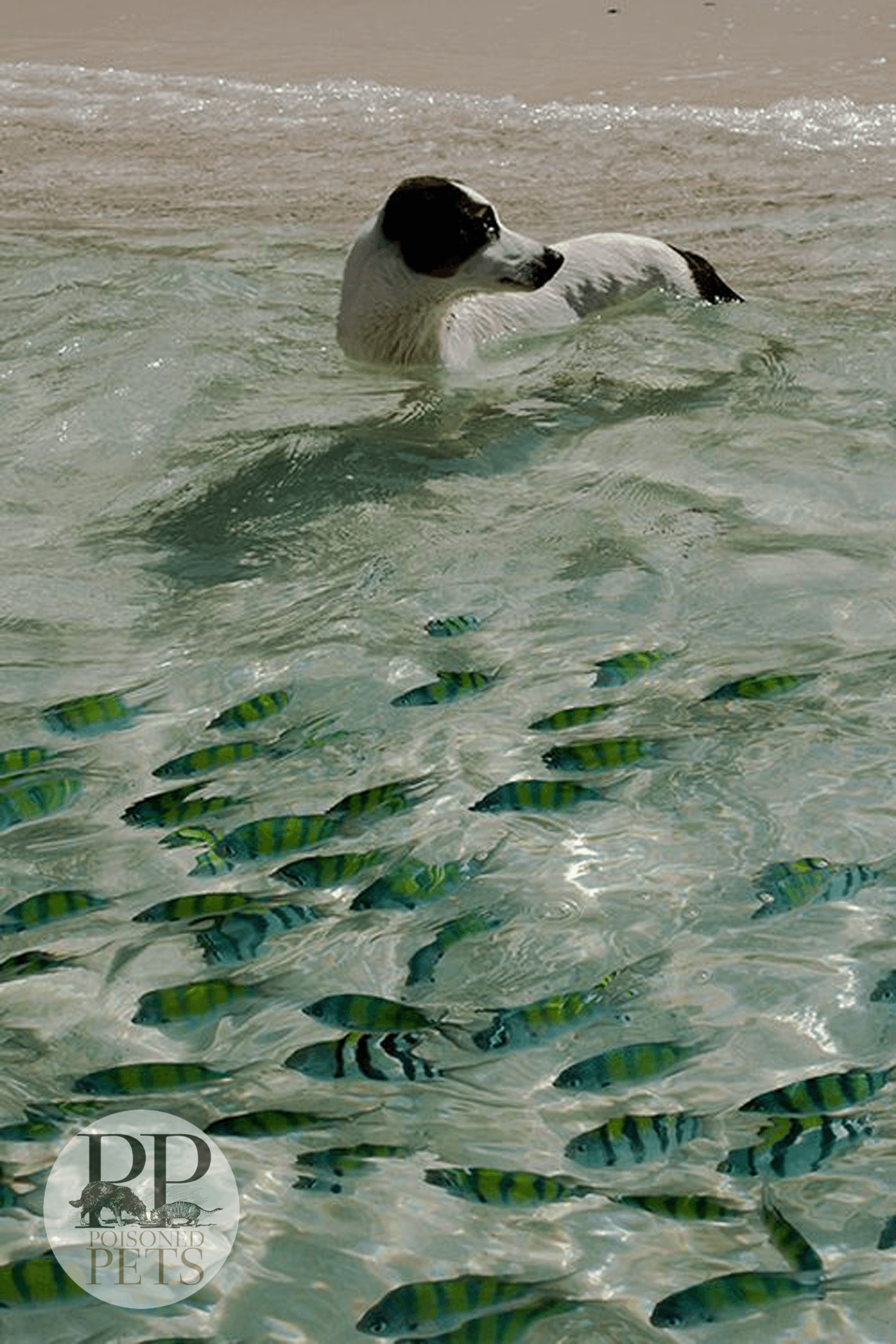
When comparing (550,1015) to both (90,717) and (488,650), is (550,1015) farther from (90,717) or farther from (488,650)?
(488,650)

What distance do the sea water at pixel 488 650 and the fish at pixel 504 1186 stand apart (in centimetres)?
→ 4

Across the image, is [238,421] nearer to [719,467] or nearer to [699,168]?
[719,467]

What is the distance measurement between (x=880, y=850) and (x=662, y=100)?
10241 mm

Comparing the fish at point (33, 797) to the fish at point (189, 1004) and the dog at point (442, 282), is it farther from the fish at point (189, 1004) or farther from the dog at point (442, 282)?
the dog at point (442, 282)

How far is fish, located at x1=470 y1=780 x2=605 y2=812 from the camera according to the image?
4.85m

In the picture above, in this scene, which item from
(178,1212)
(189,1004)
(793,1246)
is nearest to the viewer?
(793,1246)

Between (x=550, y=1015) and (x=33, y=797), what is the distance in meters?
1.78

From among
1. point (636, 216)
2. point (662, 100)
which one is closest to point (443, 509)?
point (636, 216)

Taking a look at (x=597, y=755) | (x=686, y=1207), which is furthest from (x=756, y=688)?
(x=686, y=1207)

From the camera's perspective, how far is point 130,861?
499cm

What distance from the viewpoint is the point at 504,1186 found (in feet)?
11.6

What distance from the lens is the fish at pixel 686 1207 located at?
11.8 feet

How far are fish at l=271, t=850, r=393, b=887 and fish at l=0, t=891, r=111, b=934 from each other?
46cm

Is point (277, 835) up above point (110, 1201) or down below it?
above
